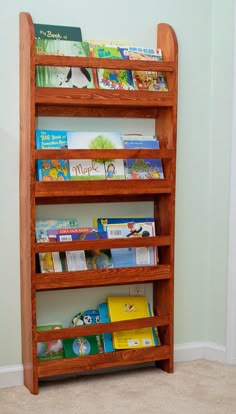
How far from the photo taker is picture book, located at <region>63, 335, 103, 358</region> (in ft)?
9.66

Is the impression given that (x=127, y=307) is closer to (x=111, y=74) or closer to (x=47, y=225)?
(x=47, y=225)

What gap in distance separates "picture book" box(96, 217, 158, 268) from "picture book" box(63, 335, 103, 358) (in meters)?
0.38

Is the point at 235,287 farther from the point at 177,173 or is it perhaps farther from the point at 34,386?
the point at 34,386

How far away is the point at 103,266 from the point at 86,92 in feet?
2.73

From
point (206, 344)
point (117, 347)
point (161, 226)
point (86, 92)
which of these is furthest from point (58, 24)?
point (206, 344)

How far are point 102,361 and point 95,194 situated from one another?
Answer: 2.62 feet

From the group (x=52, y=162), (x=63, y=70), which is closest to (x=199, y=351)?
(x=52, y=162)

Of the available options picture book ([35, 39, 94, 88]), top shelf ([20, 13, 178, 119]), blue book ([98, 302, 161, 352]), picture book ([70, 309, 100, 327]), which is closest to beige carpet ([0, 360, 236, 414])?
blue book ([98, 302, 161, 352])

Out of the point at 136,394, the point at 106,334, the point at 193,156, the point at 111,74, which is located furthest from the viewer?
the point at 193,156

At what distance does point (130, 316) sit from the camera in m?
3.05

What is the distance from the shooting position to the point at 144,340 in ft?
10.1

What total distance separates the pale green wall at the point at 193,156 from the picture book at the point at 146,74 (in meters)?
0.11

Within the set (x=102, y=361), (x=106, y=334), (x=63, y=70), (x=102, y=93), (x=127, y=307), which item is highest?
(x=63, y=70)

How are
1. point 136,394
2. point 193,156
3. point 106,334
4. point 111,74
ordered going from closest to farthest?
1. point 136,394
2. point 111,74
3. point 106,334
4. point 193,156
